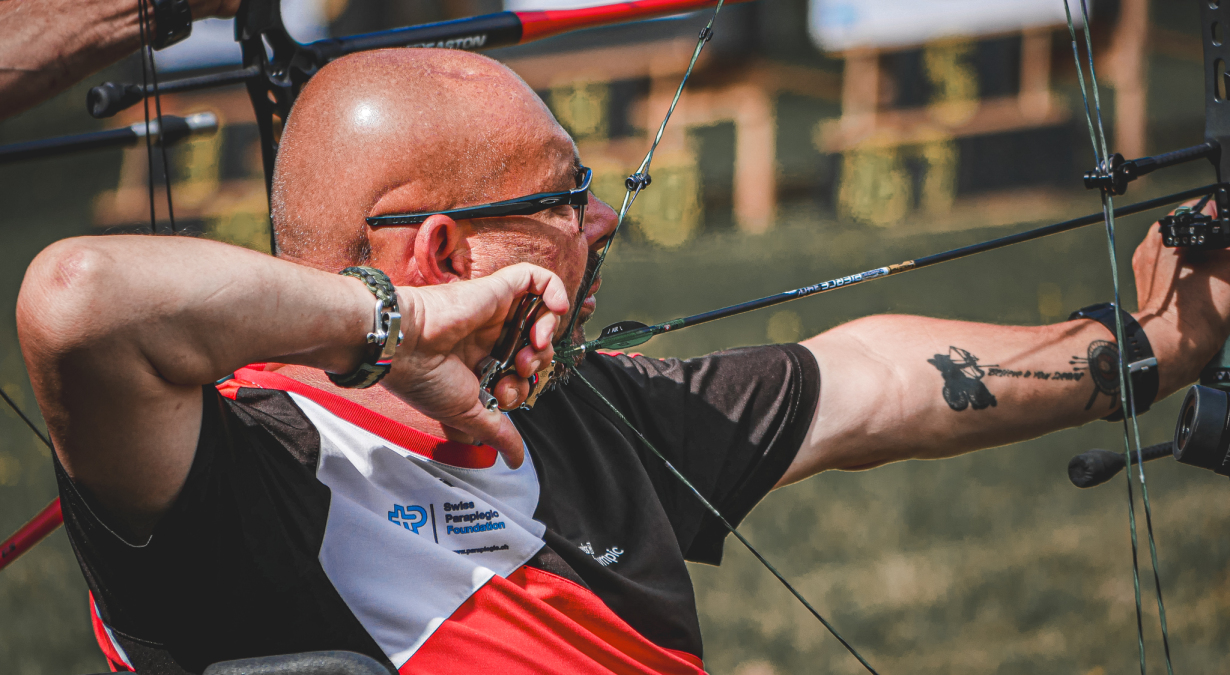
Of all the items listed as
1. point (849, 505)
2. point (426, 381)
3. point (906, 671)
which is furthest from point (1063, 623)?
point (426, 381)

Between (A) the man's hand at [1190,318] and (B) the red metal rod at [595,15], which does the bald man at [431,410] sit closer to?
(A) the man's hand at [1190,318]

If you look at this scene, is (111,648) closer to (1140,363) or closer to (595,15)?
(595,15)

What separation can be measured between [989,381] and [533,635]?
41.0 inches

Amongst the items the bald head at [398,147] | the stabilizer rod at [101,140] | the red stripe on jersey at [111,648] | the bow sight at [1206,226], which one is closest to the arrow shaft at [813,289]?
the bow sight at [1206,226]

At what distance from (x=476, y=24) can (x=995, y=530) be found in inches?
132

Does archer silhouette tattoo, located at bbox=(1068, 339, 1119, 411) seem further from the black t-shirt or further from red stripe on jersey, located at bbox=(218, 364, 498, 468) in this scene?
red stripe on jersey, located at bbox=(218, 364, 498, 468)

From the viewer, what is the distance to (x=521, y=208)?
158cm

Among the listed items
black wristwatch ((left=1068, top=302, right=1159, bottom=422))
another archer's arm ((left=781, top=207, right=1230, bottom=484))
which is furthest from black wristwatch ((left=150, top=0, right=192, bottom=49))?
black wristwatch ((left=1068, top=302, right=1159, bottom=422))

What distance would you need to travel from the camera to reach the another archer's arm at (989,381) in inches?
74.7

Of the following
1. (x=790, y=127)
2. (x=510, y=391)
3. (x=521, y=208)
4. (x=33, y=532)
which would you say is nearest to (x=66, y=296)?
(x=510, y=391)

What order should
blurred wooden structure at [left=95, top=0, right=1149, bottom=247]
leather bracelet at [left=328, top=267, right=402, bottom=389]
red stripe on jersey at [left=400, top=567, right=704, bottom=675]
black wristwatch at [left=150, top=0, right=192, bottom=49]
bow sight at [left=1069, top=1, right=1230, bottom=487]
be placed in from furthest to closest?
blurred wooden structure at [left=95, top=0, right=1149, bottom=247], black wristwatch at [left=150, top=0, right=192, bottom=49], bow sight at [left=1069, top=1, right=1230, bottom=487], red stripe on jersey at [left=400, top=567, right=704, bottom=675], leather bracelet at [left=328, top=267, right=402, bottom=389]

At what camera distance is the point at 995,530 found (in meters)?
4.40

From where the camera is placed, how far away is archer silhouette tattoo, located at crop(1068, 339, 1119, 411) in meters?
1.97

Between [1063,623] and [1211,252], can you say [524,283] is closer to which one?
[1211,252]
